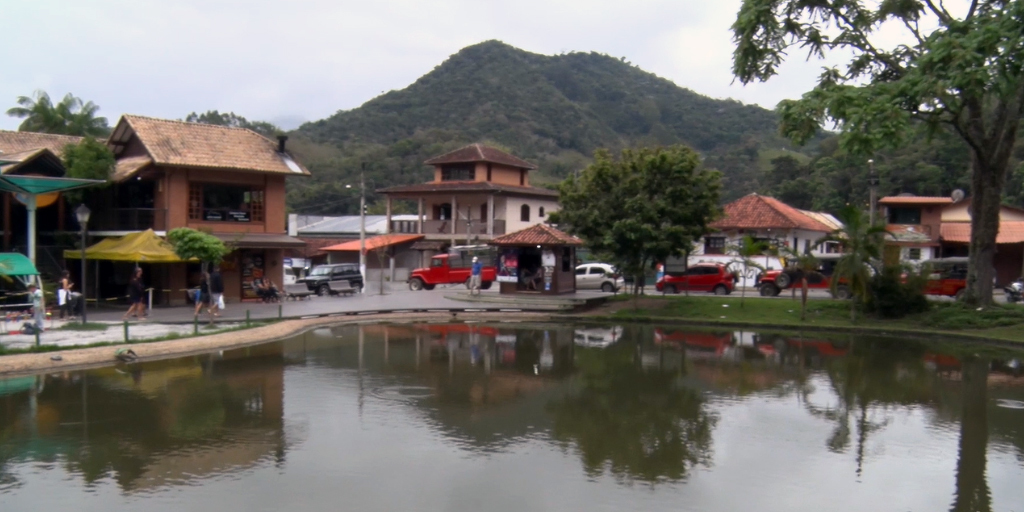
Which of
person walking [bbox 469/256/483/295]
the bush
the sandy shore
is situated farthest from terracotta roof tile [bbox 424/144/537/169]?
the bush

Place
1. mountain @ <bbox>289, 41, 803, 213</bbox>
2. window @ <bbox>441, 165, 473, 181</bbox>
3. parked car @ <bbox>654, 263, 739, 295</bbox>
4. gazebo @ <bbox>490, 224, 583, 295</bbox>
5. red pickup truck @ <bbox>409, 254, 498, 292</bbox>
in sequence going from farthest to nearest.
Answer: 1. mountain @ <bbox>289, 41, 803, 213</bbox>
2. window @ <bbox>441, 165, 473, 181</bbox>
3. red pickup truck @ <bbox>409, 254, 498, 292</bbox>
4. parked car @ <bbox>654, 263, 739, 295</bbox>
5. gazebo @ <bbox>490, 224, 583, 295</bbox>

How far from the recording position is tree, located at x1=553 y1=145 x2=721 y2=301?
2938 cm

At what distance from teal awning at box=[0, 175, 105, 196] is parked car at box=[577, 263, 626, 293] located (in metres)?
22.3

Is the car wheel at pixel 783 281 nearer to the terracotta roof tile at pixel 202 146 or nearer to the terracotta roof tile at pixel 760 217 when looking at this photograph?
the terracotta roof tile at pixel 760 217

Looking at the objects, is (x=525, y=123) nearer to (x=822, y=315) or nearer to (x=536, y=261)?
(x=536, y=261)

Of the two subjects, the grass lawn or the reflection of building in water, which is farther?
the grass lawn

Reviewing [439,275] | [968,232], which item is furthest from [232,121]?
[968,232]

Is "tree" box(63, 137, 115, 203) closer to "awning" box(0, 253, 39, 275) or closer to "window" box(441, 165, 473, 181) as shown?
"awning" box(0, 253, 39, 275)

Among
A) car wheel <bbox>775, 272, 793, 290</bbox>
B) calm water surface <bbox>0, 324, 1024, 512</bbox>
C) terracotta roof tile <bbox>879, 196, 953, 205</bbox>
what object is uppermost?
terracotta roof tile <bbox>879, 196, 953, 205</bbox>

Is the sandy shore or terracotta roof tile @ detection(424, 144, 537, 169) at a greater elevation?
terracotta roof tile @ detection(424, 144, 537, 169)

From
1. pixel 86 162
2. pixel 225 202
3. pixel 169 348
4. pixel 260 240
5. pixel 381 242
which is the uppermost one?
pixel 86 162

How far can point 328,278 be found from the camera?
36.6 m

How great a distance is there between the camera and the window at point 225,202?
31078mm

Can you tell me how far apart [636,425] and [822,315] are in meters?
18.7
